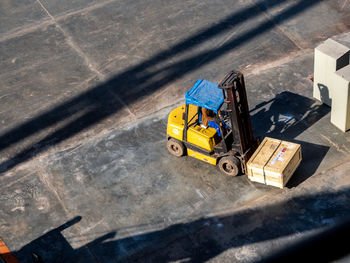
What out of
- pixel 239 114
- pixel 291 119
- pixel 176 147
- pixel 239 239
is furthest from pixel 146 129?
pixel 239 239

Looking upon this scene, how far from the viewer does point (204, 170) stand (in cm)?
1443

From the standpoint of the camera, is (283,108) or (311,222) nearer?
(311,222)

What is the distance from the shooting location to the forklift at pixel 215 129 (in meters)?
13.3

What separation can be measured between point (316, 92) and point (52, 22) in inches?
451

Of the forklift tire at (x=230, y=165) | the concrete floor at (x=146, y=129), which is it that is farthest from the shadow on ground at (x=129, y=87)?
the forklift tire at (x=230, y=165)

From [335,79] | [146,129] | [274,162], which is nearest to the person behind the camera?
[274,162]

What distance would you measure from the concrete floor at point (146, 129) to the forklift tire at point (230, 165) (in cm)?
22

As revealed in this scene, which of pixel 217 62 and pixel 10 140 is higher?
pixel 10 140

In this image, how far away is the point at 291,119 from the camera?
1563cm

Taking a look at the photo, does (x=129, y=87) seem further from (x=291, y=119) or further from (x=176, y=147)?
(x=291, y=119)

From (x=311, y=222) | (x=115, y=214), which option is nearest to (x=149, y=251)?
(x=115, y=214)

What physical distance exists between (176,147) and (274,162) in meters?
2.94

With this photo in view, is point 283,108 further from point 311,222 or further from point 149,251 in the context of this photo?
point 149,251

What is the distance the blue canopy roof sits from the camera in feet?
43.4
